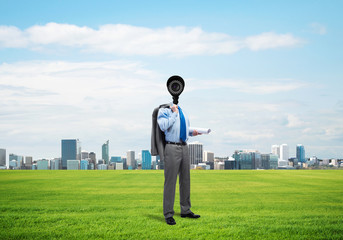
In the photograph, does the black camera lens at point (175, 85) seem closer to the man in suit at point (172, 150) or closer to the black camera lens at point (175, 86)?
the black camera lens at point (175, 86)

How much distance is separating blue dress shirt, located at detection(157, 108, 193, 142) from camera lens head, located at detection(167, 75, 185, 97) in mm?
461

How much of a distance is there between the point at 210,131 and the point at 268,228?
269 centimetres

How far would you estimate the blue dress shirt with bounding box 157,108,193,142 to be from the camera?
8086mm

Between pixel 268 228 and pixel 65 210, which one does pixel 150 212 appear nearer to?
pixel 65 210

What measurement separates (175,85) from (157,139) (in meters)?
1.38

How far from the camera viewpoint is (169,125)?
8094mm

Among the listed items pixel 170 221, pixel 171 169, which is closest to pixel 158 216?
pixel 170 221

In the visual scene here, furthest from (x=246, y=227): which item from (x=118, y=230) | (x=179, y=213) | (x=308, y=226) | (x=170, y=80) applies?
(x=170, y=80)

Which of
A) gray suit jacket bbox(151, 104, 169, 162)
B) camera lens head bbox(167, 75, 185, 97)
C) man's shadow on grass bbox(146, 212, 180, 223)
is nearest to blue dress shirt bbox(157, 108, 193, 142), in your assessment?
gray suit jacket bbox(151, 104, 169, 162)

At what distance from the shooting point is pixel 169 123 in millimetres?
8078

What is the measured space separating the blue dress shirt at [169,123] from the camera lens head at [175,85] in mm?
461

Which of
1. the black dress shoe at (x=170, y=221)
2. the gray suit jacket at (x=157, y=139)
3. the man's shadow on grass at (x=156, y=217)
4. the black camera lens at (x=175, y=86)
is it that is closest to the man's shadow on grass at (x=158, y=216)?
the man's shadow on grass at (x=156, y=217)

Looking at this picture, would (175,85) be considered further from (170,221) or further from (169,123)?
(170,221)

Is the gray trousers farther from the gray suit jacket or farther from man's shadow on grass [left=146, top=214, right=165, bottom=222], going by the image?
man's shadow on grass [left=146, top=214, right=165, bottom=222]
